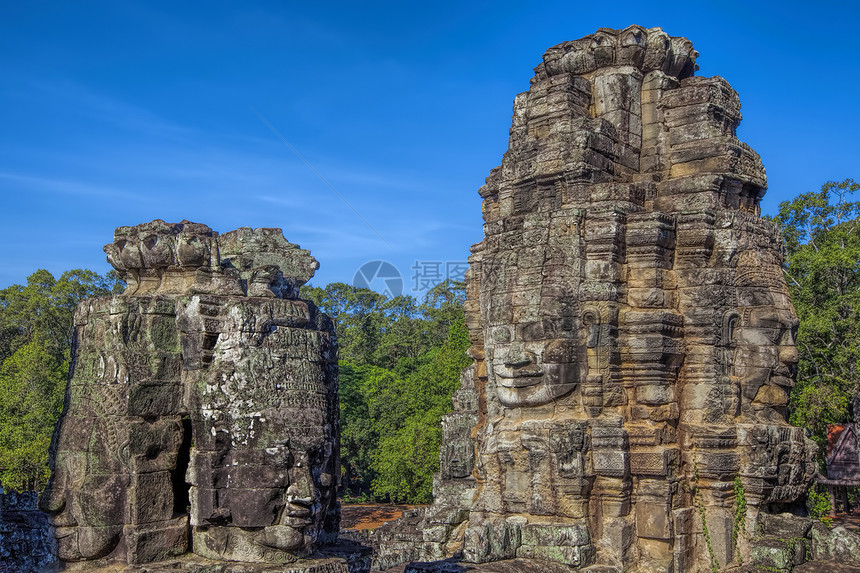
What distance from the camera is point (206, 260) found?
6.57 metres

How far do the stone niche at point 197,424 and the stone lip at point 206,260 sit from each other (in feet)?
0.06

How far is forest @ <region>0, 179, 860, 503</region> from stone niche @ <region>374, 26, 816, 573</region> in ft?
31.8

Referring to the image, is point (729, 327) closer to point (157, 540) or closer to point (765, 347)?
point (765, 347)

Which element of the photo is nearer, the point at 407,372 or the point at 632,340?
the point at 632,340

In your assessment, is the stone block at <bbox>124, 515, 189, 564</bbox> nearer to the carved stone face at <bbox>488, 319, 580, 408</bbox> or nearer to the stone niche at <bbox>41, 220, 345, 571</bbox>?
the stone niche at <bbox>41, 220, 345, 571</bbox>

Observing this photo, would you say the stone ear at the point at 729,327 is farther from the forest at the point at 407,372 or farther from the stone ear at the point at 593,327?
the forest at the point at 407,372

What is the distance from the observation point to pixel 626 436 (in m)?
11.4

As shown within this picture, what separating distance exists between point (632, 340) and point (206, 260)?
687cm

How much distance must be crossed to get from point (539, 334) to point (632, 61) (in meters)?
4.55

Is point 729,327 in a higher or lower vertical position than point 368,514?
higher

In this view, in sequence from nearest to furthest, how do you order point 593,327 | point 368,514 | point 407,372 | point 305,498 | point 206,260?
point 305,498 → point 206,260 → point 593,327 → point 368,514 → point 407,372

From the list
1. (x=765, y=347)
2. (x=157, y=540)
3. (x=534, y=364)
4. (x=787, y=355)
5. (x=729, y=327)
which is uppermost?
(x=729, y=327)

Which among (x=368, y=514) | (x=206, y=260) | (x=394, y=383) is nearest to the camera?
(x=206, y=260)

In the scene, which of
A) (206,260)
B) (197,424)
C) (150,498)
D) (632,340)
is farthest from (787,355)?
(150,498)
